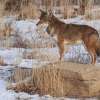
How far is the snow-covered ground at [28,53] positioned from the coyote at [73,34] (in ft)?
0.95

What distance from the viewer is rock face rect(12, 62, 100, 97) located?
669 centimetres

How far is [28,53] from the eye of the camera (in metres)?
8.22

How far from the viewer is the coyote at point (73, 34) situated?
7219mm

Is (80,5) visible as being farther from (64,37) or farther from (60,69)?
(60,69)

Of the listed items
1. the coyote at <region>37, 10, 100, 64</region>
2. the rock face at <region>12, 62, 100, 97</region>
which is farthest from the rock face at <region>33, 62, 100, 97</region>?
the coyote at <region>37, 10, 100, 64</region>

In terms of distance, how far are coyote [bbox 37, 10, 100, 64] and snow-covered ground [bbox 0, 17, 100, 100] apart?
29cm

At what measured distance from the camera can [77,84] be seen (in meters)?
6.71

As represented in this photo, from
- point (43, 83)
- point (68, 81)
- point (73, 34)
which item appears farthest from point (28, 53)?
point (68, 81)

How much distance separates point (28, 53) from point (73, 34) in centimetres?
109

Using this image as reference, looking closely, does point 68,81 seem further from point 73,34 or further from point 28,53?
point 28,53

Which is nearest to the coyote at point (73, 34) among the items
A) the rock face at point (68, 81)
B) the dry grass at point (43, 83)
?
the rock face at point (68, 81)

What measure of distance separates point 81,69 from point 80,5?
3.21 metres

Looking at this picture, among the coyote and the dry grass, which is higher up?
the coyote

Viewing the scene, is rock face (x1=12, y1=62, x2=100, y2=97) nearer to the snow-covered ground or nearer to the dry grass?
the dry grass
